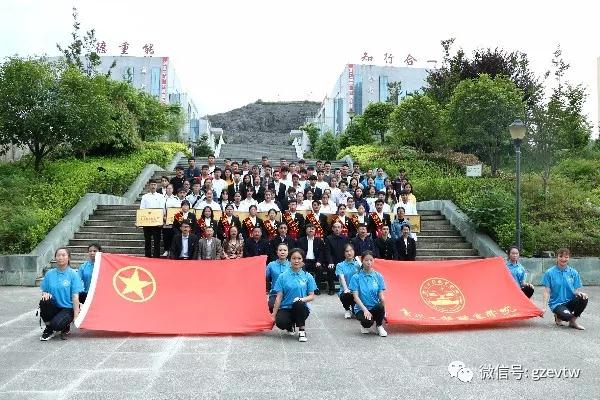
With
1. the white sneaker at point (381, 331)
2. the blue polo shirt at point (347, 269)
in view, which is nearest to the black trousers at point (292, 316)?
the white sneaker at point (381, 331)

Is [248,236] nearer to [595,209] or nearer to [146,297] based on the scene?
[146,297]

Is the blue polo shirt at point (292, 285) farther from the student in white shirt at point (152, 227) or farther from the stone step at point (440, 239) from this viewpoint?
the stone step at point (440, 239)

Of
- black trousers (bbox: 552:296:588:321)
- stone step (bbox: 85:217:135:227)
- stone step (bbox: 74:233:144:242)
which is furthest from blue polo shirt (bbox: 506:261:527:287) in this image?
stone step (bbox: 85:217:135:227)

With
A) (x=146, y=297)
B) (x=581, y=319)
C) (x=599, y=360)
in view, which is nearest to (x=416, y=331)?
(x=599, y=360)

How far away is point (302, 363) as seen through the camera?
20.6 ft

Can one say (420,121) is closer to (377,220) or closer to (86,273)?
(377,220)

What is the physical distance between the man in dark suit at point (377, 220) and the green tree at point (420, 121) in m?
11.3

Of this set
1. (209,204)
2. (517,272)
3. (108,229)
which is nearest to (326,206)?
(209,204)

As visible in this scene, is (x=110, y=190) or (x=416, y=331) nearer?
(x=416, y=331)

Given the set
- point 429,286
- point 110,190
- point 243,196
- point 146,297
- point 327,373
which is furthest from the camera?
point 110,190

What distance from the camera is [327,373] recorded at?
587cm

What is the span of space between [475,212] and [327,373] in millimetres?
10074

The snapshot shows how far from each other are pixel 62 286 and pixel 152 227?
18.0 feet

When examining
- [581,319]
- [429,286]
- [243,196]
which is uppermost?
[243,196]
